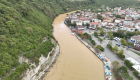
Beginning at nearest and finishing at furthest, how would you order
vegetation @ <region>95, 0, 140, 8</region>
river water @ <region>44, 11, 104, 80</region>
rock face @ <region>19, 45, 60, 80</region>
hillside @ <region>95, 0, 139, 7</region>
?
rock face @ <region>19, 45, 60, 80</region>
river water @ <region>44, 11, 104, 80</region>
vegetation @ <region>95, 0, 140, 8</region>
hillside @ <region>95, 0, 139, 7</region>

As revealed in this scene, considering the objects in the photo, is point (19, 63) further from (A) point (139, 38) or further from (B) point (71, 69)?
(A) point (139, 38)

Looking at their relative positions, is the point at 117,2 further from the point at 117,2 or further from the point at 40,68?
the point at 40,68

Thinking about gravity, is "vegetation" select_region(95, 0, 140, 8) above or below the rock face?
above

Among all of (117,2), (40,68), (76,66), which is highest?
(117,2)

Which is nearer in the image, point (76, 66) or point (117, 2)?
point (76, 66)

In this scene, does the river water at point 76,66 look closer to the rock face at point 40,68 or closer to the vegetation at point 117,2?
the rock face at point 40,68

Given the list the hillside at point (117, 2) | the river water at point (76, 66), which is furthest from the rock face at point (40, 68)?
the hillside at point (117, 2)

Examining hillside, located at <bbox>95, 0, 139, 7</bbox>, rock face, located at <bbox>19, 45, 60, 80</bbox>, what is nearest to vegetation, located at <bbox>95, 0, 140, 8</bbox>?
hillside, located at <bbox>95, 0, 139, 7</bbox>

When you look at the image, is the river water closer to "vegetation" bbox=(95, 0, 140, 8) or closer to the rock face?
Answer: the rock face

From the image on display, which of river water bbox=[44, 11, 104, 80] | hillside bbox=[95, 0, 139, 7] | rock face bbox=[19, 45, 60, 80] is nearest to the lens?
rock face bbox=[19, 45, 60, 80]

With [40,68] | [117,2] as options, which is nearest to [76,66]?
[40,68]

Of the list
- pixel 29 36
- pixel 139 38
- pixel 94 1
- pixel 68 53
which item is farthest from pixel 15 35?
pixel 94 1
